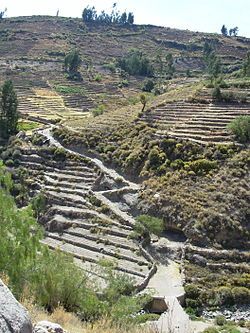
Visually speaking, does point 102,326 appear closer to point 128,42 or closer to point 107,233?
point 107,233

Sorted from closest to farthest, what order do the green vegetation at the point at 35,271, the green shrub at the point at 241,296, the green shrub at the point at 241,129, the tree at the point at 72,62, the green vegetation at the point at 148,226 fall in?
1. the green vegetation at the point at 35,271
2. the green shrub at the point at 241,296
3. the green vegetation at the point at 148,226
4. the green shrub at the point at 241,129
5. the tree at the point at 72,62

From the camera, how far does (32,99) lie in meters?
90.2

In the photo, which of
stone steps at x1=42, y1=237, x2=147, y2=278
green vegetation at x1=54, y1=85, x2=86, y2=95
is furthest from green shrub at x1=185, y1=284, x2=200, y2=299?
green vegetation at x1=54, y1=85, x2=86, y2=95

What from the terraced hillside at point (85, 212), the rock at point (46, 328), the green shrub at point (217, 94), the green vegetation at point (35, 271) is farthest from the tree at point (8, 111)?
the rock at point (46, 328)

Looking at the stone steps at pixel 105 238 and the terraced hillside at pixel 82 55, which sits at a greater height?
the terraced hillside at pixel 82 55

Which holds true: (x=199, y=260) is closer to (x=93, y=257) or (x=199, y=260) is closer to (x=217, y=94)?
(x=93, y=257)

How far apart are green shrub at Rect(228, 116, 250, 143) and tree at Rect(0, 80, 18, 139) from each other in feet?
86.8

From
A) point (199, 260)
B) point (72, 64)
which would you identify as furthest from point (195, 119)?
point (72, 64)

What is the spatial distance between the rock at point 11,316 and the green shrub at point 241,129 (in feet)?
138

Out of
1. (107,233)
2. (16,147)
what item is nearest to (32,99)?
(16,147)

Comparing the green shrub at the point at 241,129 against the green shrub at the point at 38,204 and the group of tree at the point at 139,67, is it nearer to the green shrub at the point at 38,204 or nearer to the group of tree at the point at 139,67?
the green shrub at the point at 38,204

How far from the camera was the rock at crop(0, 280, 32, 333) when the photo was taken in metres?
7.18

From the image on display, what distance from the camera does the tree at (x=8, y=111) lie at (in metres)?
59.6

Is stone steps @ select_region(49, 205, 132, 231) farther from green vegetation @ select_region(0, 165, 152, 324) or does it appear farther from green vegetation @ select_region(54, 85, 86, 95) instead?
green vegetation @ select_region(54, 85, 86, 95)
